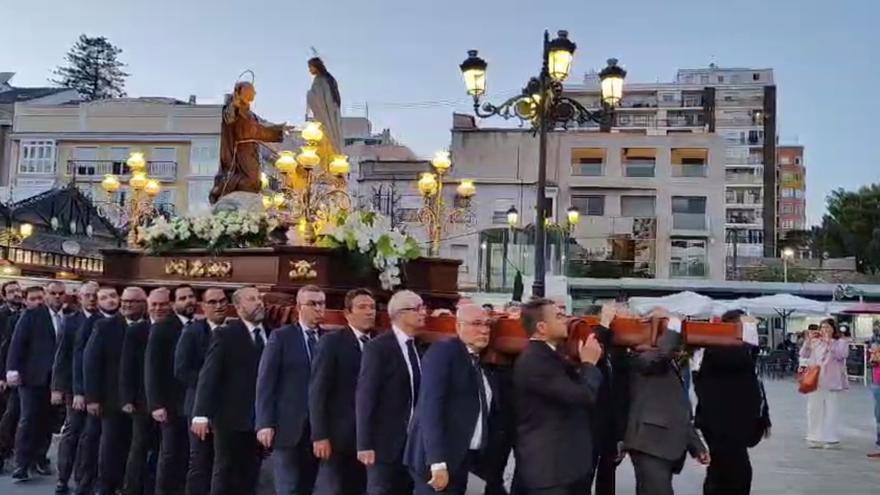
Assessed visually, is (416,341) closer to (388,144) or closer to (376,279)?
(376,279)

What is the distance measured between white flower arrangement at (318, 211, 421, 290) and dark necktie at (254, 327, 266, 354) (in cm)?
137

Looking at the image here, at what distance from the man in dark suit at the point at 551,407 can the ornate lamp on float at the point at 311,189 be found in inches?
152

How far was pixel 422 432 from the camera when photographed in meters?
4.97

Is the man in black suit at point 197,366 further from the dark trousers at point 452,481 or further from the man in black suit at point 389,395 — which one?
the dark trousers at point 452,481

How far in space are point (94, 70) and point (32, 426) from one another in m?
74.4

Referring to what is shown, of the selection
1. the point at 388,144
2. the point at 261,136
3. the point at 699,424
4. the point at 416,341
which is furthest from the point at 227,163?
the point at 388,144

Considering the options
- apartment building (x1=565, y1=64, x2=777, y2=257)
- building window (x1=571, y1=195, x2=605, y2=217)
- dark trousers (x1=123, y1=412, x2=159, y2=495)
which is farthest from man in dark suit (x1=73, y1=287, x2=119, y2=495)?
apartment building (x1=565, y1=64, x2=777, y2=257)

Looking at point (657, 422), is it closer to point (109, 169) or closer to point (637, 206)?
point (637, 206)

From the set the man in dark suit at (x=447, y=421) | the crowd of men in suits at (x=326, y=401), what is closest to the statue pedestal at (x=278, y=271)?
the crowd of men in suits at (x=326, y=401)

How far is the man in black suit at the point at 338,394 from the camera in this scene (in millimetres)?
5812

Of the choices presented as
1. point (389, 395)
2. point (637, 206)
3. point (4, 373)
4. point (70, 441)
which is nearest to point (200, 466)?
point (70, 441)

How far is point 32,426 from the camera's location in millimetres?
8523

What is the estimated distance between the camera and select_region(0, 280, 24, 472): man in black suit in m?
9.05

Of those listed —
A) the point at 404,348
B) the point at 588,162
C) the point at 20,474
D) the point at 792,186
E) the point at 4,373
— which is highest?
the point at 792,186
